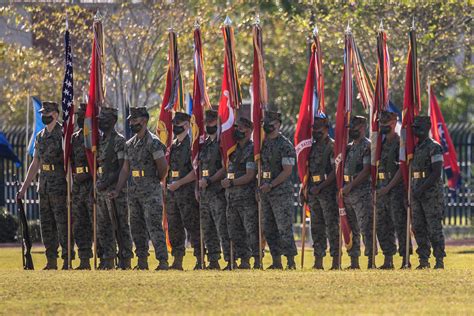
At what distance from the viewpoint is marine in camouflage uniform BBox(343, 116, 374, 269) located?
778 inches

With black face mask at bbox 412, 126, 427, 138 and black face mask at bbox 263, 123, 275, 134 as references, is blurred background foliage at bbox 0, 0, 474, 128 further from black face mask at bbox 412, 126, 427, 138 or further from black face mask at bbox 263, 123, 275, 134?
black face mask at bbox 412, 126, 427, 138

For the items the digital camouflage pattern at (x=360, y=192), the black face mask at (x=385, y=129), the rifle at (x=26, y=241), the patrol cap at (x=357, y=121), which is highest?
the patrol cap at (x=357, y=121)

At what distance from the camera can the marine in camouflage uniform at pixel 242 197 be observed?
65.0 feet

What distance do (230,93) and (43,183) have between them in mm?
2565

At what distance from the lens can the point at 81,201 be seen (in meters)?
19.7

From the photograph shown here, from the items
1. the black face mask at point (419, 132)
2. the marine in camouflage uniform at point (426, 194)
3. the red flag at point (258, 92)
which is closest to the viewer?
the marine in camouflage uniform at point (426, 194)

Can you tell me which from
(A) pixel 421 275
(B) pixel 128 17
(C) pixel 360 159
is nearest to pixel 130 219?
(C) pixel 360 159

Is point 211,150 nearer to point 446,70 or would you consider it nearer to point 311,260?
point 311,260

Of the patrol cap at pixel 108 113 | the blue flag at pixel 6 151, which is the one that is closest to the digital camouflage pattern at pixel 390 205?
the patrol cap at pixel 108 113

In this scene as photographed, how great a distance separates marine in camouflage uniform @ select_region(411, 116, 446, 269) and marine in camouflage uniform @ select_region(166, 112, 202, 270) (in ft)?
8.96

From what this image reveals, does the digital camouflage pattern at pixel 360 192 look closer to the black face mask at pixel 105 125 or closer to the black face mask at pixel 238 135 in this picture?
the black face mask at pixel 238 135

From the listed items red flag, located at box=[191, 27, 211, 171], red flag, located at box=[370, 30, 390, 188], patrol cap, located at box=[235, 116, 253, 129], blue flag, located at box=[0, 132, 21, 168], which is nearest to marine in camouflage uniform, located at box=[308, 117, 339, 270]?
red flag, located at box=[370, 30, 390, 188]

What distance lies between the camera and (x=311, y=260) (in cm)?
2403

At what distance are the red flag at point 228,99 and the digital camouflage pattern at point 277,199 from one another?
44 centimetres
